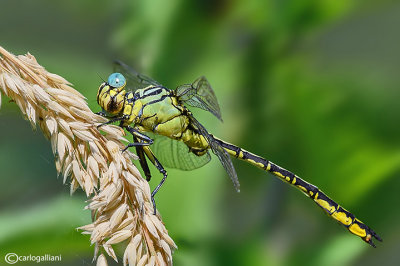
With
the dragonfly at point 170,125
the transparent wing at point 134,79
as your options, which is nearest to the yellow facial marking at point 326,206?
the dragonfly at point 170,125

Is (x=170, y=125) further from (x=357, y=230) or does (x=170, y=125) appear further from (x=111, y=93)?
(x=357, y=230)

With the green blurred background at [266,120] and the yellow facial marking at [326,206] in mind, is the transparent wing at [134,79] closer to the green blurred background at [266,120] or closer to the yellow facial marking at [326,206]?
the green blurred background at [266,120]

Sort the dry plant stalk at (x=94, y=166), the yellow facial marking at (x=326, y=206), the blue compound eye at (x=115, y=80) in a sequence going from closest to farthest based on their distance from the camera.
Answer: the dry plant stalk at (x=94, y=166) → the blue compound eye at (x=115, y=80) → the yellow facial marking at (x=326, y=206)

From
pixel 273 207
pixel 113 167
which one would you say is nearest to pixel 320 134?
pixel 273 207

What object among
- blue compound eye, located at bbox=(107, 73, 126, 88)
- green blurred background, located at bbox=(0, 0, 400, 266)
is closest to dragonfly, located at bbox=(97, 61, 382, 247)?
blue compound eye, located at bbox=(107, 73, 126, 88)

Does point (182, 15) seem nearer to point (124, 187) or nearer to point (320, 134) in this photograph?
point (320, 134)
